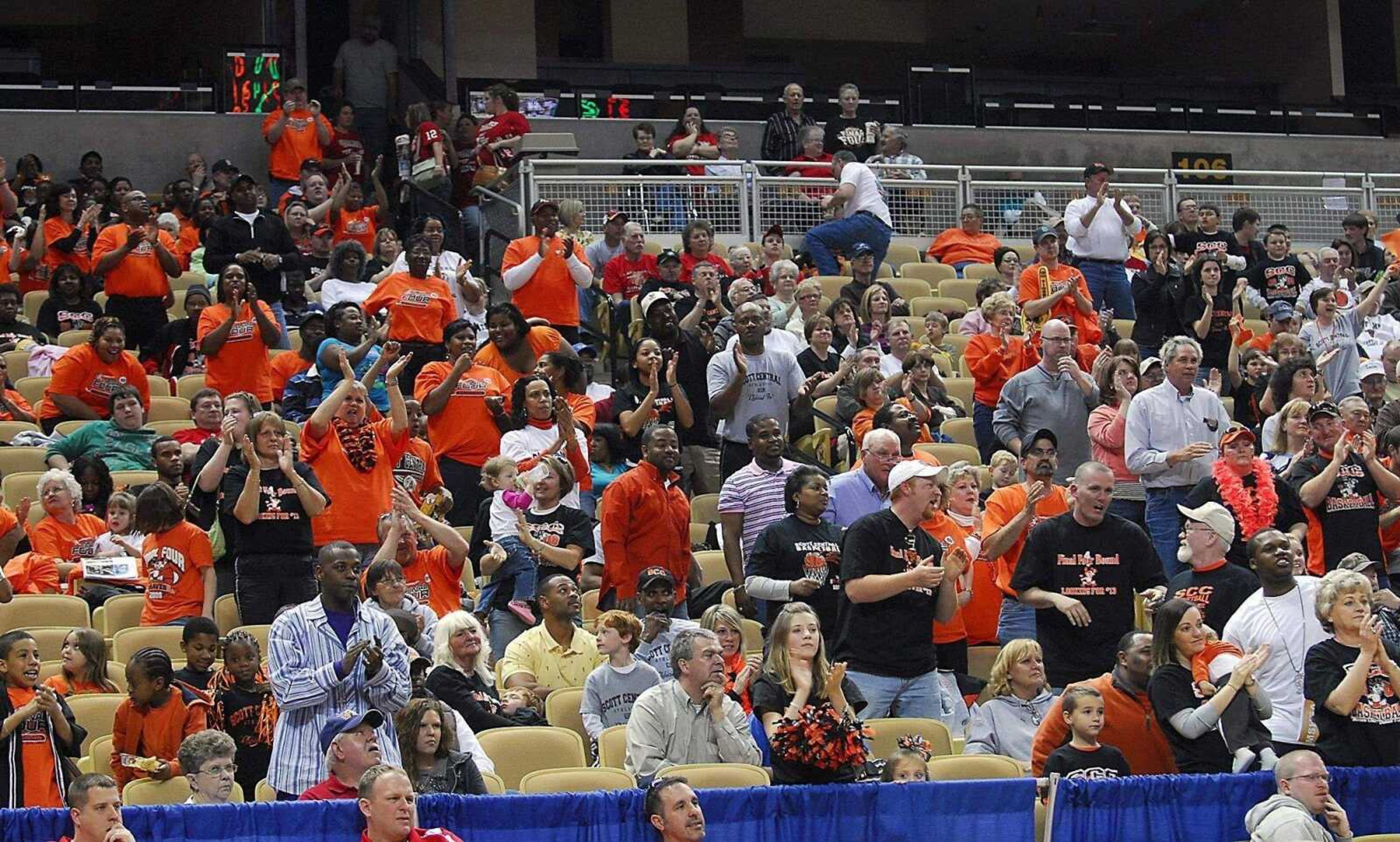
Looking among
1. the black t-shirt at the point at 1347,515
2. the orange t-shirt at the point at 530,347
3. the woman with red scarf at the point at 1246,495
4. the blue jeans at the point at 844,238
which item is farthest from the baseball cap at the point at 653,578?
the blue jeans at the point at 844,238

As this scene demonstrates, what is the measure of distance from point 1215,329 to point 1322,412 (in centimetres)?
355

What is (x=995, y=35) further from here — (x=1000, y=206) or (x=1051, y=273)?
(x=1051, y=273)

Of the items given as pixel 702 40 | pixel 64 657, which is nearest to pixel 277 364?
pixel 64 657

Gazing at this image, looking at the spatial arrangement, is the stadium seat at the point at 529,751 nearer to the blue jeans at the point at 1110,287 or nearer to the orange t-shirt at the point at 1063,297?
the orange t-shirt at the point at 1063,297

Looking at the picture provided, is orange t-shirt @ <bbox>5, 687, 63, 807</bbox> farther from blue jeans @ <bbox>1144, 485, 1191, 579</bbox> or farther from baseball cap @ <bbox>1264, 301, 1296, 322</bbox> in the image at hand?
baseball cap @ <bbox>1264, 301, 1296, 322</bbox>

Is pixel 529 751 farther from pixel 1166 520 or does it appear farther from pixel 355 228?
pixel 355 228

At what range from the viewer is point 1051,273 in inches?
557

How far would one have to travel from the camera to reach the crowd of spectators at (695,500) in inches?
309

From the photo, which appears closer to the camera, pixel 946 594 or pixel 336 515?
pixel 946 594

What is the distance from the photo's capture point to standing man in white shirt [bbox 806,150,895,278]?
50.9 ft

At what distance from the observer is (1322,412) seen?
10.7m

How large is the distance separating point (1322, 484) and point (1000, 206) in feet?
25.1

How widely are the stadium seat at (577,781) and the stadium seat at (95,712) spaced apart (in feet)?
6.60

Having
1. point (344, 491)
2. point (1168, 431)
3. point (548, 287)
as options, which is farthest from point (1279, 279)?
point (344, 491)
